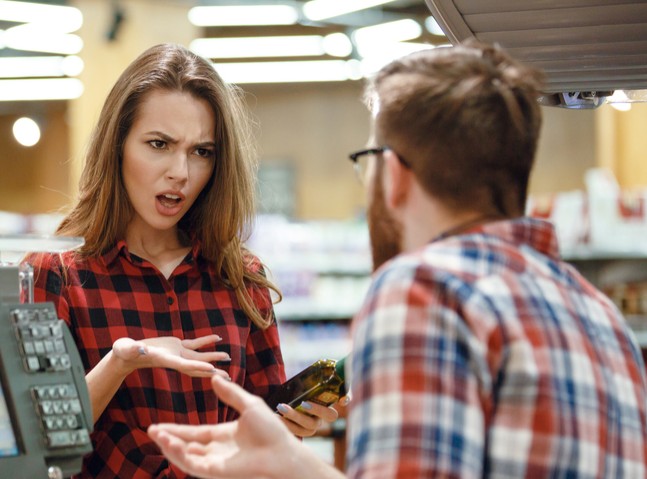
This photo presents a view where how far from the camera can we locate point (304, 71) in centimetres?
1215

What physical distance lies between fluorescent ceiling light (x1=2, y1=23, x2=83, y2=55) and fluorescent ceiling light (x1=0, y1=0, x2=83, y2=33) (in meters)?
0.42

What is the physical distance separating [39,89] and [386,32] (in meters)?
4.72

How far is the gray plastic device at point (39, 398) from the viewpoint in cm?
151

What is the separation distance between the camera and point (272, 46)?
1036cm

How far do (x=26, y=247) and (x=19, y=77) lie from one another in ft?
36.9

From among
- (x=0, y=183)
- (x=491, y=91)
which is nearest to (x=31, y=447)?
(x=491, y=91)

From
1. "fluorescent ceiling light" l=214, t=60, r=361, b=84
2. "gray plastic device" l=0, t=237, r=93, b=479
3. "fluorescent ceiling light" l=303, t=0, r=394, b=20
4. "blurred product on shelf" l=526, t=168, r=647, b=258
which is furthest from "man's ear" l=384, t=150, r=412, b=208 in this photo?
"fluorescent ceiling light" l=214, t=60, r=361, b=84

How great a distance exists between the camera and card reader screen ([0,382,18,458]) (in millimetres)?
1517

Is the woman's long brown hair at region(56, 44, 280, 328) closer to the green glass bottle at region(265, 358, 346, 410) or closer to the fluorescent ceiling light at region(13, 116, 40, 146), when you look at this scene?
the green glass bottle at region(265, 358, 346, 410)

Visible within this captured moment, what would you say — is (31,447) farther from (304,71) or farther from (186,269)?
(304,71)

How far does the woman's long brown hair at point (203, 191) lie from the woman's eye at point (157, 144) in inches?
3.2

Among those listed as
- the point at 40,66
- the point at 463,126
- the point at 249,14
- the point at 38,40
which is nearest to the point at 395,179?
the point at 463,126

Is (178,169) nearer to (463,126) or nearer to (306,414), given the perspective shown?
(306,414)

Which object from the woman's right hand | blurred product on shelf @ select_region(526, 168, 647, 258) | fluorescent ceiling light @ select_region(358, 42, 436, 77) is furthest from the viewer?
fluorescent ceiling light @ select_region(358, 42, 436, 77)
